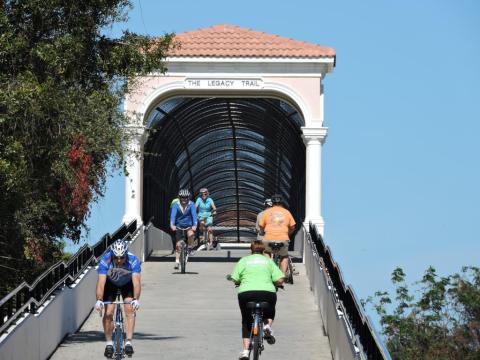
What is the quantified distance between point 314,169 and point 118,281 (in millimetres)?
17693

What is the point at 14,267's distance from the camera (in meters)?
23.9

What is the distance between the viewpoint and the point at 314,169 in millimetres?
33312

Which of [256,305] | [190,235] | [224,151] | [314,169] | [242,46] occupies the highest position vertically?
[242,46]

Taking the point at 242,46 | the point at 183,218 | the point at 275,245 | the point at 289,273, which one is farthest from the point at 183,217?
the point at 242,46

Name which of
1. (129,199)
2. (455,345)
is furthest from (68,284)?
(455,345)

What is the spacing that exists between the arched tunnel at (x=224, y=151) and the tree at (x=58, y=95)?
1039 centimetres

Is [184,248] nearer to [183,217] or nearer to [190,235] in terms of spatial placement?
[190,235]

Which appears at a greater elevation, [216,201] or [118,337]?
[216,201]

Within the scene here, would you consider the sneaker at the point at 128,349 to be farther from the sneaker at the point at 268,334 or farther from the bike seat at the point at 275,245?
the bike seat at the point at 275,245

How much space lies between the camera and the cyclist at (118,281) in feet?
52.2

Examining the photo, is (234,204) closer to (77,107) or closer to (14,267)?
(14,267)

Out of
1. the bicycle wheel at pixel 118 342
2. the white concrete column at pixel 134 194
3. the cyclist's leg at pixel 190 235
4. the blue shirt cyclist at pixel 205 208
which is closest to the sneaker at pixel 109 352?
the bicycle wheel at pixel 118 342

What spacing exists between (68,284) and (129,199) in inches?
503

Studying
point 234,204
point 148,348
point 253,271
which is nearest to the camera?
point 253,271
